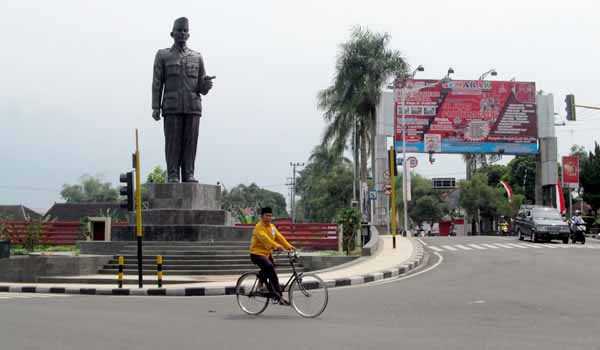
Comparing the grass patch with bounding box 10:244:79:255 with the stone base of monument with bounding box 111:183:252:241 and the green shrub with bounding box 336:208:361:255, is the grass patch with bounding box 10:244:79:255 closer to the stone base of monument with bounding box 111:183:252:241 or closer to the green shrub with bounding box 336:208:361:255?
the stone base of monument with bounding box 111:183:252:241

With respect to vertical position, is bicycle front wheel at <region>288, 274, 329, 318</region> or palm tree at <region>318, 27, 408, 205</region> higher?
palm tree at <region>318, 27, 408, 205</region>

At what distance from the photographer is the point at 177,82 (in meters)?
23.9

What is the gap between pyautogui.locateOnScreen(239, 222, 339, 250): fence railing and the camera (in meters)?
26.4

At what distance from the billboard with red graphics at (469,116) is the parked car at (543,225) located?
11183 mm

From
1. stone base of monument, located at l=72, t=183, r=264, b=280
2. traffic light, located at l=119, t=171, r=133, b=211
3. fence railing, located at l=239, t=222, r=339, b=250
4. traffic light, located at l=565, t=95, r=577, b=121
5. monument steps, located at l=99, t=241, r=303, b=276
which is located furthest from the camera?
traffic light, located at l=565, t=95, r=577, b=121

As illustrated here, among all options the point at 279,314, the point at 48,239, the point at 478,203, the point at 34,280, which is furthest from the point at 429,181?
the point at 279,314

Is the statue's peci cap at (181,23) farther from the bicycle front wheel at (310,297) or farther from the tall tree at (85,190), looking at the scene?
the tall tree at (85,190)

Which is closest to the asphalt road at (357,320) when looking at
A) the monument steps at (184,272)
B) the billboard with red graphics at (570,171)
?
the monument steps at (184,272)

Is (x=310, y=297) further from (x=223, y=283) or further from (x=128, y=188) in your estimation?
(x=128, y=188)

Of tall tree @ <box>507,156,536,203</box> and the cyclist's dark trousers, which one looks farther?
tall tree @ <box>507,156,536,203</box>

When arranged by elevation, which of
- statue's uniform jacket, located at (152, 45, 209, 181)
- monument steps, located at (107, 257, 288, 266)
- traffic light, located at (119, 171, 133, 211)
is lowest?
monument steps, located at (107, 257, 288, 266)

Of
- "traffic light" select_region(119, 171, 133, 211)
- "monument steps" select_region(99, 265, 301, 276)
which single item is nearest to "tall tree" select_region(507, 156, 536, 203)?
Result: "monument steps" select_region(99, 265, 301, 276)

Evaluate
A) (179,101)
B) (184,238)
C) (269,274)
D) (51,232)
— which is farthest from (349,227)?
(269,274)

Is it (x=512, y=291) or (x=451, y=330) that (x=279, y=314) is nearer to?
(x=451, y=330)
